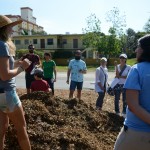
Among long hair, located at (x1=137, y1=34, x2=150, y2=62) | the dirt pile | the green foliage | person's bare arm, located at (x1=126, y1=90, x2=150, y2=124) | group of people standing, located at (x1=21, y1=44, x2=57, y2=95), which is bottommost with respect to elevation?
the green foliage

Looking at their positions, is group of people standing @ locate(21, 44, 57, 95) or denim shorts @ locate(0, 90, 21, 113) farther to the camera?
group of people standing @ locate(21, 44, 57, 95)

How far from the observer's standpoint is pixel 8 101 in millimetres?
3900

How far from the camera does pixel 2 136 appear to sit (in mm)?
4305

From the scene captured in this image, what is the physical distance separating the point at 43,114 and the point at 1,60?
2060 mm

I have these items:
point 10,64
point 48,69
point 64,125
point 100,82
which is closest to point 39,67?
point 48,69

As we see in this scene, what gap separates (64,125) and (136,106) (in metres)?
2.91

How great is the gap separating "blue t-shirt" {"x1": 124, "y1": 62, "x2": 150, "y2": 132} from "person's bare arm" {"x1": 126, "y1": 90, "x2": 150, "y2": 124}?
0.05 m

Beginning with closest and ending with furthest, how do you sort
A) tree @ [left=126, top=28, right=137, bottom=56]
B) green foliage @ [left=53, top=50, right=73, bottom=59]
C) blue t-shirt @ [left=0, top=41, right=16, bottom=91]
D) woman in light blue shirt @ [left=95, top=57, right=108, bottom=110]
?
1. blue t-shirt @ [left=0, top=41, right=16, bottom=91]
2. woman in light blue shirt @ [left=95, top=57, right=108, bottom=110]
3. green foliage @ [left=53, top=50, right=73, bottom=59]
4. tree @ [left=126, top=28, right=137, bottom=56]

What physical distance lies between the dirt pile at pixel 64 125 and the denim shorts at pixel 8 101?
1.20 metres

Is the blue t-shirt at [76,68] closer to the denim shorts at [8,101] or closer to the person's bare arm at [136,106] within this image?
the denim shorts at [8,101]

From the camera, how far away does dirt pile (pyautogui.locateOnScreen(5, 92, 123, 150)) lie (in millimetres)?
5082

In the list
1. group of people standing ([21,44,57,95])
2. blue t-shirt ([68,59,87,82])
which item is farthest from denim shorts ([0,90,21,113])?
blue t-shirt ([68,59,87,82])

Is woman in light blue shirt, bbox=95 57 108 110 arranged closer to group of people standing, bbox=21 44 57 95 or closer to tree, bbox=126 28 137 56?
group of people standing, bbox=21 44 57 95

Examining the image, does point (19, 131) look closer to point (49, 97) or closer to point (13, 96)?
point (13, 96)
